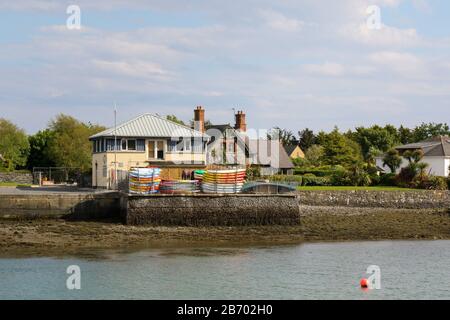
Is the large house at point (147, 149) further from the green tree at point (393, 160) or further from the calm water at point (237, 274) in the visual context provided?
the green tree at point (393, 160)

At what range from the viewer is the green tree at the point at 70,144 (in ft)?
295

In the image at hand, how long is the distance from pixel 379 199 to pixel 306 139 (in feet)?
301

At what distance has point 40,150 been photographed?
96688 millimetres

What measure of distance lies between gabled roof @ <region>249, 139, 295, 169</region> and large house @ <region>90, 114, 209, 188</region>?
28531 mm

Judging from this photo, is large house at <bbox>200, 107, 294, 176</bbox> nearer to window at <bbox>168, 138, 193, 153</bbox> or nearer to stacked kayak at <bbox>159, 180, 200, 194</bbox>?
window at <bbox>168, 138, 193, 153</bbox>

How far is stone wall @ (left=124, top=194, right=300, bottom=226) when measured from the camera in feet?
132

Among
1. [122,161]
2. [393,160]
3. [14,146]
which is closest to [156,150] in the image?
[122,161]

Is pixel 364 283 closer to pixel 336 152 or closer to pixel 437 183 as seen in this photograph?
pixel 437 183

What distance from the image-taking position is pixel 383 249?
37.2 meters

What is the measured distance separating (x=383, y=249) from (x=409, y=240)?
4105mm

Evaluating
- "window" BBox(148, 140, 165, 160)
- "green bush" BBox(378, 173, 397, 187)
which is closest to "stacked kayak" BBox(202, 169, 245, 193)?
"window" BBox(148, 140, 165, 160)

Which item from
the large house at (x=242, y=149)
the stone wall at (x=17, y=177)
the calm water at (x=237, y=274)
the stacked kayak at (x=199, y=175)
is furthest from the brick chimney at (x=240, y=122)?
the calm water at (x=237, y=274)
